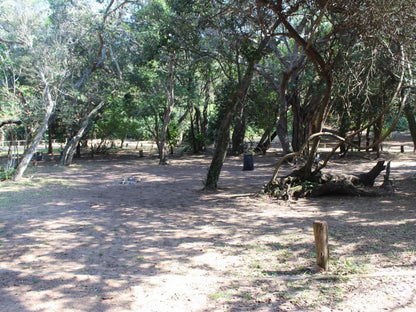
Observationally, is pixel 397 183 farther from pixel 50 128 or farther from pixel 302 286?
pixel 50 128

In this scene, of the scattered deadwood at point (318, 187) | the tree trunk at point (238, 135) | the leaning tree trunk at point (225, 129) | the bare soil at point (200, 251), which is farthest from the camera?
the tree trunk at point (238, 135)

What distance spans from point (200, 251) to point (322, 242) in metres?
2.01

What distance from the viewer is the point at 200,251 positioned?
5812 millimetres

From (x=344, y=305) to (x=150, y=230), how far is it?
170 inches

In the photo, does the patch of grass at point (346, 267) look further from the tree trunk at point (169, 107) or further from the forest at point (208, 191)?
the tree trunk at point (169, 107)

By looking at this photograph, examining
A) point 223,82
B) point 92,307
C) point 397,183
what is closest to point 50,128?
point 223,82

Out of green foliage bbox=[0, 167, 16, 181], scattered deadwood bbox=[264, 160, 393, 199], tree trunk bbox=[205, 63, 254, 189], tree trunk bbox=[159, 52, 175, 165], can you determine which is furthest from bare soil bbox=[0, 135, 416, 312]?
tree trunk bbox=[159, 52, 175, 165]

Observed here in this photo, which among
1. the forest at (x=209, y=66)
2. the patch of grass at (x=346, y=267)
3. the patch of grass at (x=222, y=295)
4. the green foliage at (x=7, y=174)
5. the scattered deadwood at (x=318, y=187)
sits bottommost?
the patch of grass at (x=346, y=267)

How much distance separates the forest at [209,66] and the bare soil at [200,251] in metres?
2.07

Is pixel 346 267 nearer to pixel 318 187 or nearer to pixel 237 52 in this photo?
pixel 318 187

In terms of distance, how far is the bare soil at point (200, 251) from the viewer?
151 inches

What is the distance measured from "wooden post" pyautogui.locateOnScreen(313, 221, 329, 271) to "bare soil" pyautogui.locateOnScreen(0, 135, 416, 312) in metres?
0.14

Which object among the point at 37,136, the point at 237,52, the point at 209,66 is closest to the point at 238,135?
the point at 209,66

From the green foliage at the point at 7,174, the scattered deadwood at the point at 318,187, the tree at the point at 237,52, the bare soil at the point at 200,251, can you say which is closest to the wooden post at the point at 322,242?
the bare soil at the point at 200,251
